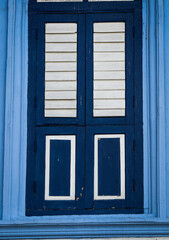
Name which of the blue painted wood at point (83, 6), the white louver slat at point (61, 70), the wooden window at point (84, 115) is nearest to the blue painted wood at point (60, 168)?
the wooden window at point (84, 115)

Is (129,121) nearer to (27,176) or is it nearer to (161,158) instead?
(161,158)

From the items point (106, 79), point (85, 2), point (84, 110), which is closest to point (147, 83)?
point (106, 79)

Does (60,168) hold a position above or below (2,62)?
below

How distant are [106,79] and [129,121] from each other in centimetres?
57

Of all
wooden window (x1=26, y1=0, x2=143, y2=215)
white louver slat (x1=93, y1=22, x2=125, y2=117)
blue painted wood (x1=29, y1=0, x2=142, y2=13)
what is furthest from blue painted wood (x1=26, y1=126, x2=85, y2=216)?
blue painted wood (x1=29, y1=0, x2=142, y2=13)

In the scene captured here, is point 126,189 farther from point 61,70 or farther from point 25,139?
point 61,70

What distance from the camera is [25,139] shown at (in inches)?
185

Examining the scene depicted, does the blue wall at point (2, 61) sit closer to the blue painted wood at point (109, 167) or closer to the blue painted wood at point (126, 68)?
the blue painted wood at point (126, 68)

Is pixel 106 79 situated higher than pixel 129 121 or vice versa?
pixel 106 79

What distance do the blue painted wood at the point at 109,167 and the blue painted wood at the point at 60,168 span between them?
1.23 feet

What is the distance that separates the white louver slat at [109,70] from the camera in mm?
4766

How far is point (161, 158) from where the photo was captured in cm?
459

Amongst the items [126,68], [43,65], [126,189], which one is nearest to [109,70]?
[126,68]

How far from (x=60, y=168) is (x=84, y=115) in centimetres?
69
